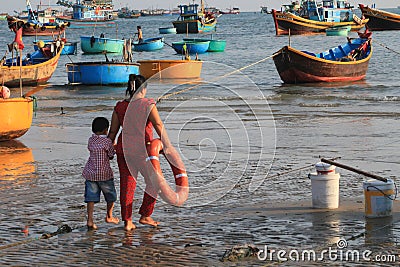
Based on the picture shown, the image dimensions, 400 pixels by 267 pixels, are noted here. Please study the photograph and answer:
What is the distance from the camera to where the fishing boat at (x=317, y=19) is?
82.7 meters

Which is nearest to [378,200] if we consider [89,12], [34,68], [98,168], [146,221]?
[146,221]

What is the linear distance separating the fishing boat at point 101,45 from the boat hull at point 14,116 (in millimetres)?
40227

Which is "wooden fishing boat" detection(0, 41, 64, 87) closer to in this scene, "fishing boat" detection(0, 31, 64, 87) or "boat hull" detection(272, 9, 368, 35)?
"fishing boat" detection(0, 31, 64, 87)

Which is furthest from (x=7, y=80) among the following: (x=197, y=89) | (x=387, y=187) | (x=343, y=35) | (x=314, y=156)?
(x=343, y=35)

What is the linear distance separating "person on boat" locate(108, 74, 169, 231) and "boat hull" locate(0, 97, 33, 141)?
20.9 ft

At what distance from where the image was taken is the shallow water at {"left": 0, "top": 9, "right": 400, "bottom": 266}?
689 cm

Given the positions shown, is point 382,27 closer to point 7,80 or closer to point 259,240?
point 7,80

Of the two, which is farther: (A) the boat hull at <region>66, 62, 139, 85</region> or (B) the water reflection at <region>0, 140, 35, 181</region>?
(A) the boat hull at <region>66, 62, 139, 85</region>

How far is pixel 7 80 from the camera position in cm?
2917

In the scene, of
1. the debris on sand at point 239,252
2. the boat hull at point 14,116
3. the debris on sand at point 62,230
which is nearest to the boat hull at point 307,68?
the boat hull at point 14,116

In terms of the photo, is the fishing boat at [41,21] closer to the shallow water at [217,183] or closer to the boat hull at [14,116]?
the shallow water at [217,183]

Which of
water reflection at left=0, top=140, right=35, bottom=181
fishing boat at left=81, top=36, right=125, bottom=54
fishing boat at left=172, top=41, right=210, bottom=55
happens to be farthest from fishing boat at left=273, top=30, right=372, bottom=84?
fishing boat at left=81, top=36, right=125, bottom=54

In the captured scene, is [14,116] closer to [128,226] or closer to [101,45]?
[128,226]

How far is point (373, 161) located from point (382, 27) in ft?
255
